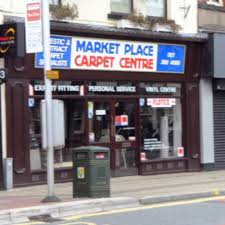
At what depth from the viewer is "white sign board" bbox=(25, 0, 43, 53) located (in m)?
12.4

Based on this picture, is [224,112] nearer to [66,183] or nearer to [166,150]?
[166,150]

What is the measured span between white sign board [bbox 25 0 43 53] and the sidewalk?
3.07 metres

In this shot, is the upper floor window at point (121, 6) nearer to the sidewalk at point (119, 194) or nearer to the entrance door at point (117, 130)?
the entrance door at point (117, 130)

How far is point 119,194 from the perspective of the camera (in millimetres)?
13547

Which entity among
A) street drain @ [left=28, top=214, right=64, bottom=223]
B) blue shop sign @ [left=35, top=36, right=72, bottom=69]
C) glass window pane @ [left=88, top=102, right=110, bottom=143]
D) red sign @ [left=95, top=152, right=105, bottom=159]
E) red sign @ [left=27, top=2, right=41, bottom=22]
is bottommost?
street drain @ [left=28, top=214, right=64, bottom=223]

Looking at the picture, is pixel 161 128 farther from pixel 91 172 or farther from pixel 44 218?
pixel 44 218

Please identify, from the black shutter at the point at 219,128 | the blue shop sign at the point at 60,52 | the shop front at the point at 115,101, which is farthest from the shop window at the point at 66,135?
the black shutter at the point at 219,128

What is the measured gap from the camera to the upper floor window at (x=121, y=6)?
17483mm

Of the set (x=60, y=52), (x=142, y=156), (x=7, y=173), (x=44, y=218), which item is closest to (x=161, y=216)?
(x=44, y=218)

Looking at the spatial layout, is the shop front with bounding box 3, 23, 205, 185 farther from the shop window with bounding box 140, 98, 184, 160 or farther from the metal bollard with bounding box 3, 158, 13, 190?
the metal bollard with bounding box 3, 158, 13, 190

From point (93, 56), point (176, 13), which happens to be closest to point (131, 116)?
point (93, 56)

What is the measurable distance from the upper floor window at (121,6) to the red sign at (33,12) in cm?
521

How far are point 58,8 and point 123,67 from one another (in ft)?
8.98

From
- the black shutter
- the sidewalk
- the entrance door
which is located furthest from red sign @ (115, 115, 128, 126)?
the black shutter
